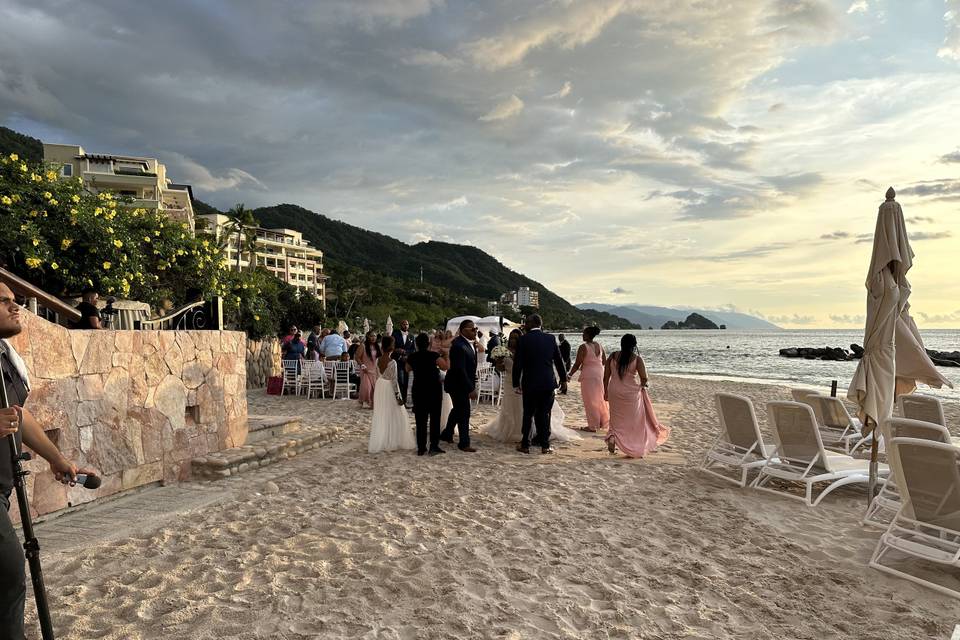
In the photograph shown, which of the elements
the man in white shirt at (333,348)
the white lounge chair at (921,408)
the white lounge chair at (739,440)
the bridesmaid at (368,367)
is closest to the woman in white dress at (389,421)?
the bridesmaid at (368,367)

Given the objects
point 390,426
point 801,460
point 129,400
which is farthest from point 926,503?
point 129,400

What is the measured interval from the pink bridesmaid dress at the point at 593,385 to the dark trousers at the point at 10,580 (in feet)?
25.4

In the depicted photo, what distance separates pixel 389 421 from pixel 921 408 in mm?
6394

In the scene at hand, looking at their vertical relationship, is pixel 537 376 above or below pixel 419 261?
below

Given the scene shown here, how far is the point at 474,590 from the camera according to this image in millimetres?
3258

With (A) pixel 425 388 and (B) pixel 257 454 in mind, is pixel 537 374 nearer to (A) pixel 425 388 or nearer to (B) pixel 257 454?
(A) pixel 425 388

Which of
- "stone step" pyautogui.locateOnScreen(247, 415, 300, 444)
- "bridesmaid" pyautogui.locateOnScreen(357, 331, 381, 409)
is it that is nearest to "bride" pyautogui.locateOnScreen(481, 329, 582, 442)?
"stone step" pyautogui.locateOnScreen(247, 415, 300, 444)

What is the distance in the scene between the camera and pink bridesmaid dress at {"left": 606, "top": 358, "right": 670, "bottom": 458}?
22.6 feet

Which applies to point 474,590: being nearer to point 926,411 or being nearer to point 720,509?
point 720,509

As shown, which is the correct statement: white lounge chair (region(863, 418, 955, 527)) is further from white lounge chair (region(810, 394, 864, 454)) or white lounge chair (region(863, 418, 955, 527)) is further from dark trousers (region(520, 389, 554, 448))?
dark trousers (region(520, 389, 554, 448))

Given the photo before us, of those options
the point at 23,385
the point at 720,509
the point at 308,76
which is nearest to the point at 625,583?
the point at 720,509

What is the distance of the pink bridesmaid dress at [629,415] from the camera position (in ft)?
22.6

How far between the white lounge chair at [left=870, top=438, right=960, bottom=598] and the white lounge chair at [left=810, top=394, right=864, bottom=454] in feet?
11.3

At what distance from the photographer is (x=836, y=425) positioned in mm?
7207
